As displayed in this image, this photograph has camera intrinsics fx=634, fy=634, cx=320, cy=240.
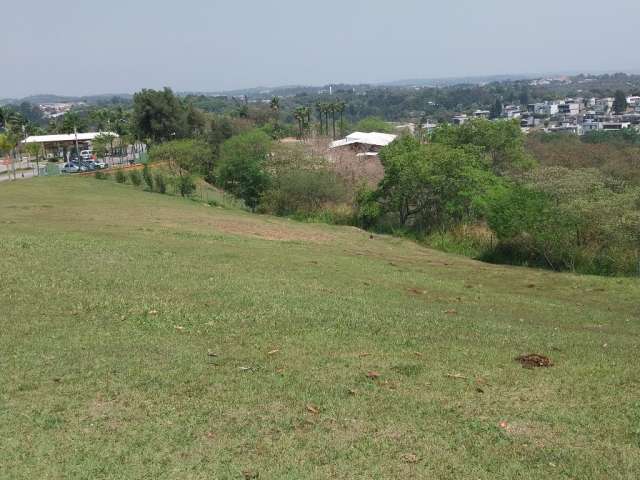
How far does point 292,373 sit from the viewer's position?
8.98 metres

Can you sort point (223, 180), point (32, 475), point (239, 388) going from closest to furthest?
point (32, 475), point (239, 388), point (223, 180)

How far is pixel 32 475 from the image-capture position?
6188 mm

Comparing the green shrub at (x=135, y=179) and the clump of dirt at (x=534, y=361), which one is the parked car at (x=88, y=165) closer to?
the green shrub at (x=135, y=179)

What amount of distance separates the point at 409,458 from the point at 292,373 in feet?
9.04

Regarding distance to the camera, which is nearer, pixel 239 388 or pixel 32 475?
pixel 32 475

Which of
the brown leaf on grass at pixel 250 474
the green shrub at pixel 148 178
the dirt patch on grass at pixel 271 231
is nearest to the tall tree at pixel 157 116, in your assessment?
the green shrub at pixel 148 178

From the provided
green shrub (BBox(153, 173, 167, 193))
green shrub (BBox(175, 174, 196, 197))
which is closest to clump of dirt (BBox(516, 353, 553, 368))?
green shrub (BBox(175, 174, 196, 197))

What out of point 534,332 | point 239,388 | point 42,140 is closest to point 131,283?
point 239,388

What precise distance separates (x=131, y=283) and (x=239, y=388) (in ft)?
21.1

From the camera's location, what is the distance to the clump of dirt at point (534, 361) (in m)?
9.80

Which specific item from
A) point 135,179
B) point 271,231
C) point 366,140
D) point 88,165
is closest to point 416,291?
point 271,231

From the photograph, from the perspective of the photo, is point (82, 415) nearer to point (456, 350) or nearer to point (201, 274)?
point (456, 350)

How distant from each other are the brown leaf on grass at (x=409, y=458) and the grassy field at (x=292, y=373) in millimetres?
21

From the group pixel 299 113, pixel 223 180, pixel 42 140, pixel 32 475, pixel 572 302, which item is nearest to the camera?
pixel 32 475
